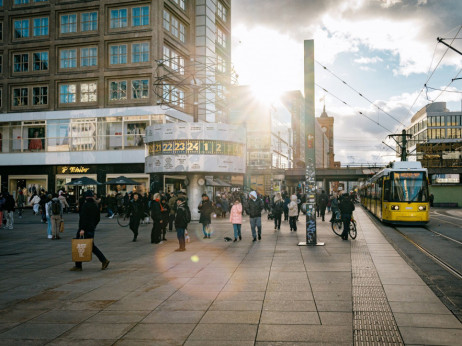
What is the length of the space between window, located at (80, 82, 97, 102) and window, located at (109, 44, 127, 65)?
2.79m

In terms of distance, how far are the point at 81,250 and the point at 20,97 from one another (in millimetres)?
38795

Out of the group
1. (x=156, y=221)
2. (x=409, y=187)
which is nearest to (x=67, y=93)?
(x=156, y=221)

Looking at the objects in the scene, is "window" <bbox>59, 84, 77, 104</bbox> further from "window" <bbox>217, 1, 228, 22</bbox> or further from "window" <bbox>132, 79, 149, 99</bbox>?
"window" <bbox>217, 1, 228, 22</bbox>

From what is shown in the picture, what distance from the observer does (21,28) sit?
44.3 metres

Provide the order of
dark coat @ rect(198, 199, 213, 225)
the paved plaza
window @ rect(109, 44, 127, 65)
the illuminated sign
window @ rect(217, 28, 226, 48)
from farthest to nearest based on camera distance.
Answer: window @ rect(217, 28, 226, 48), the illuminated sign, window @ rect(109, 44, 127, 65), dark coat @ rect(198, 199, 213, 225), the paved plaza

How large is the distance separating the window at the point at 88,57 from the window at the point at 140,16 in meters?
4.58

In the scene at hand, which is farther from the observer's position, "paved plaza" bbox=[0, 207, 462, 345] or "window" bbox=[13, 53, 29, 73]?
"window" bbox=[13, 53, 29, 73]

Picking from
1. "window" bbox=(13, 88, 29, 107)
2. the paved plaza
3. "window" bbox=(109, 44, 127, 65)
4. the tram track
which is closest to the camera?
the paved plaza

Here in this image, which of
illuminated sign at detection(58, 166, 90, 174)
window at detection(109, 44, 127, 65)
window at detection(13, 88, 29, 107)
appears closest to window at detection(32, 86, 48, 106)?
window at detection(13, 88, 29, 107)

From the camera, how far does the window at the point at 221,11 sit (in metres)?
54.0

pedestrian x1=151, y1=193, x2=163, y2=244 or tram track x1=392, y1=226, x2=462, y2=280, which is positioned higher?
pedestrian x1=151, y1=193, x2=163, y2=244

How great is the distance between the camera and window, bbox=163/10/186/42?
42.1m

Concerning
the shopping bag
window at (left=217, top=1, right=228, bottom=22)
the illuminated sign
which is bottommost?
the shopping bag

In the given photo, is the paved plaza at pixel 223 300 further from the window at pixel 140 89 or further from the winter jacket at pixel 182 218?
the window at pixel 140 89
